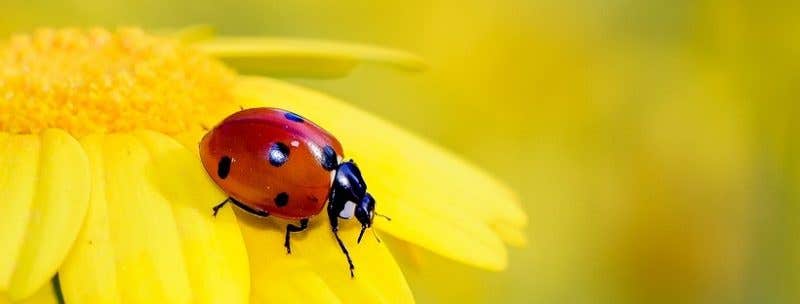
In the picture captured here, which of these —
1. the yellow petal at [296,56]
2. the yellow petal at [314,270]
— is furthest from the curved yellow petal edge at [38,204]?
the yellow petal at [296,56]

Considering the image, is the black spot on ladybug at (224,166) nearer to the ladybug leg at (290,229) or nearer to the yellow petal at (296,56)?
the ladybug leg at (290,229)

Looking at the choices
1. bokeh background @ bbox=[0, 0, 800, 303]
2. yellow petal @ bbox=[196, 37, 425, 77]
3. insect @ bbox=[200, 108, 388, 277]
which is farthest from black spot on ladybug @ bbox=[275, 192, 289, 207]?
bokeh background @ bbox=[0, 0, 800, 303]

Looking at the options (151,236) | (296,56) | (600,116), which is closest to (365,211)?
(151,236)

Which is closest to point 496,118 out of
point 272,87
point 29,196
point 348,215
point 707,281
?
point 707,281

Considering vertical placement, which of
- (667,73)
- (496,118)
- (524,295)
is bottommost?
(524,295)

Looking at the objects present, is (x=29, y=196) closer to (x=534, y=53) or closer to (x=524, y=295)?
(x=524, y=295)
